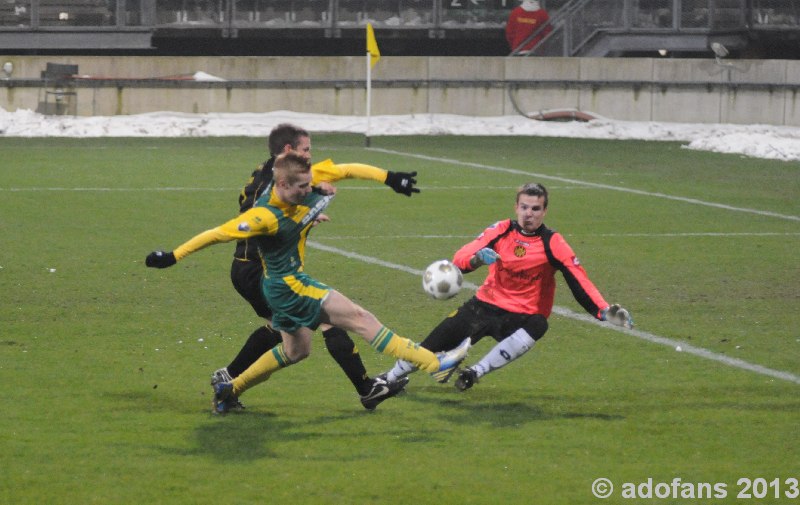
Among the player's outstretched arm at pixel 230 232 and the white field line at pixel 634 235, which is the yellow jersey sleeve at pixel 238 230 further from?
the white field line at pixel 634 235

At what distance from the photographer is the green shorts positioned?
24.5 feet

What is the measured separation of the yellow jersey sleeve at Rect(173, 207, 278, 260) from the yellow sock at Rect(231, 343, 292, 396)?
0.79m

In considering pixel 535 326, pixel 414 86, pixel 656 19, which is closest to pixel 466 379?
pixel 535 326

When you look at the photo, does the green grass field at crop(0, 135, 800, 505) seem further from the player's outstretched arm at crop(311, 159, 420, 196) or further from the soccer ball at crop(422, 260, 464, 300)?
the player's outstretched arm at crop(311, 159, 420, 196)

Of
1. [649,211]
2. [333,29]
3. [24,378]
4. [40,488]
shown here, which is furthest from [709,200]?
[333,29]

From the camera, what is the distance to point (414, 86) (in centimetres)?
3219

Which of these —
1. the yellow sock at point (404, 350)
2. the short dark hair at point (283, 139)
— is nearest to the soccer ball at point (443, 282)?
the yellow sock at point (404, 350)

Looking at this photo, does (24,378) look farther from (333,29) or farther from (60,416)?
(333,29)

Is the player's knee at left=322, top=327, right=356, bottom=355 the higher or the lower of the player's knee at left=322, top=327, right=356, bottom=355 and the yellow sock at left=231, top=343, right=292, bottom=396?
the higher

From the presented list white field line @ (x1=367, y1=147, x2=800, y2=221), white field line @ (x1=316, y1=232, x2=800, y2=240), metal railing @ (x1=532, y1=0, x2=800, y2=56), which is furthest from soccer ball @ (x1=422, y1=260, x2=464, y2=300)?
metal railing @ (x1=532, y1=0, x2=800, y2=56)

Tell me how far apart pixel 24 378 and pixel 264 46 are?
2916cm

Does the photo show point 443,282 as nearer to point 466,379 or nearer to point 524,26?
point 466,379

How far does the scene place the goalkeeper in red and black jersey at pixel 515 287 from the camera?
816cm

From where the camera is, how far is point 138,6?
114 ft
